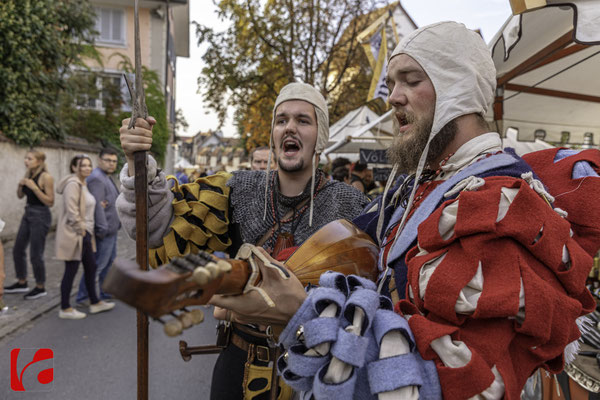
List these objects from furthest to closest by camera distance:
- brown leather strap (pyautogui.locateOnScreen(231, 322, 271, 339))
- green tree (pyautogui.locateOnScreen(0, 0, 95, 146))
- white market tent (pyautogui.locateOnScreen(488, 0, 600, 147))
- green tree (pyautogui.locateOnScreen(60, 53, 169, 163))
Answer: green tree (pyautogui.locateOnScreen(60, 53, 169, 163))
green tree (pyautogui.locateOnScreen(0, 0, 95, 146))
white market tent (pyautogui.locateOnScreen(488, 0, 600, 147))
brown leather strap (pyautogui.locateOnScreen(231, 322, 271, 339))

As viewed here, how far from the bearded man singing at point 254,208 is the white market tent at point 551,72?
139 centimetres

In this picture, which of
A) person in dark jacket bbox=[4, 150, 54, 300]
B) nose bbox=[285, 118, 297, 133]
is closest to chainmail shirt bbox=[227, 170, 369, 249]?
nose bbox=[285, 118, 297, 133]

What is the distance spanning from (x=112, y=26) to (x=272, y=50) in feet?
38.0

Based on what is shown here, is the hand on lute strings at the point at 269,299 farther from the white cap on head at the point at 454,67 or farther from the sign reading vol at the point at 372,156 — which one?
the sign reading vol at the point at 372,156

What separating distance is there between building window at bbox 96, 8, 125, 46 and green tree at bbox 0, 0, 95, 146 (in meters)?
8.04

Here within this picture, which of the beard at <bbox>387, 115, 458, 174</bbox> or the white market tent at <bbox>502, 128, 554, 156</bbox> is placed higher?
the white market tent at <bbox>502, 128, 554, 156</bbox>

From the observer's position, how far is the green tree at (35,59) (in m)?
8.16

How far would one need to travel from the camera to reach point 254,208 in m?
1.99

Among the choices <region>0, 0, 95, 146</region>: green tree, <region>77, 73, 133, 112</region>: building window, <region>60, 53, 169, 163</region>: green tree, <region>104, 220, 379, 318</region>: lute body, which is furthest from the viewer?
<region>77, 73, 133, 112</region>: building window

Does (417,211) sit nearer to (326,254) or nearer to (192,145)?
(326,254)

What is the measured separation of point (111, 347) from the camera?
411 centimetres

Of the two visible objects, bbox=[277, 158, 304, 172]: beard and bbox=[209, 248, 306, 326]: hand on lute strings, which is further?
bbox=[277, 158, 304, 172]: beard

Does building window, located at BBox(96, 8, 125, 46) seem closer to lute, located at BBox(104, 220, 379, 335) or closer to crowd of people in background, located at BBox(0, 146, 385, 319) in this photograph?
crowd of people in background, located at BBox(0, 146, 385, 319)

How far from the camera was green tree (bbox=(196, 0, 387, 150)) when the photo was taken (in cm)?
916
